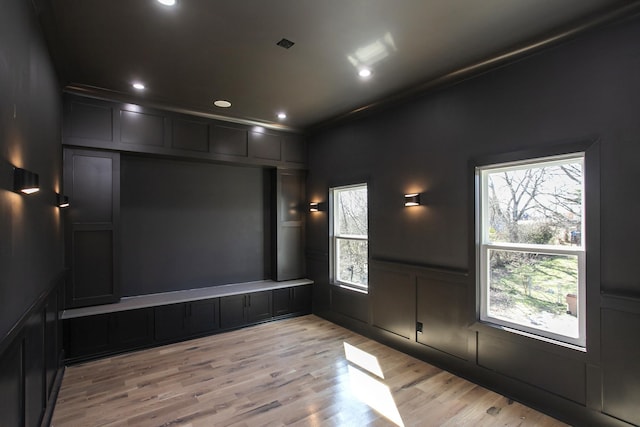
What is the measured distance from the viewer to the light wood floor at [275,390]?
2604 mm

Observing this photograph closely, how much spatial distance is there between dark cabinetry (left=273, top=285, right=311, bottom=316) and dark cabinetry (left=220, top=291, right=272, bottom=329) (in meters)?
0.13

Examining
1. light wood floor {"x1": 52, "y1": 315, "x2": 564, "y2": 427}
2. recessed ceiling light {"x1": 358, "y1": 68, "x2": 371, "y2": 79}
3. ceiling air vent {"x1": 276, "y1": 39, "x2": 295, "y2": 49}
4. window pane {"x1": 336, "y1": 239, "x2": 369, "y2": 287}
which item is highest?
recessed ceiling light {"x1": 358, "y1": 68, "x2": 371, "y2": 79}

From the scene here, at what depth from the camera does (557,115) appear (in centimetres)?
265

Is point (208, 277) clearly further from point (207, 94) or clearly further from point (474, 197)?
point (474, 197)

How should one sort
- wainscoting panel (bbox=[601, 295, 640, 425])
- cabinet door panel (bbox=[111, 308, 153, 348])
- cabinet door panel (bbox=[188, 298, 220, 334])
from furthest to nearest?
cabinet door panel (bbox=[188, 298, 220, 334]) < cabinet door panel (bbox=[111, 308, 153, 348]) < wainscoting panel (bbox=[601, 295, 640, 425])

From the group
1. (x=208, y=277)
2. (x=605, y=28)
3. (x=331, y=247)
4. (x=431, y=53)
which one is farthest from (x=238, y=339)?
(x=605, y=28)

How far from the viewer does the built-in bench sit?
3.62 meters

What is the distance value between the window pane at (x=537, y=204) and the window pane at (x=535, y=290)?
0.16m

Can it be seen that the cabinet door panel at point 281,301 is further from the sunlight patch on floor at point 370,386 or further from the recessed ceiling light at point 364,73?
the recessed ceiling light at point 364,73

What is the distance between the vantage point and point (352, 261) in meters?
4.84

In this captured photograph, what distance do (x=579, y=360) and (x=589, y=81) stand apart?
83.2 inches

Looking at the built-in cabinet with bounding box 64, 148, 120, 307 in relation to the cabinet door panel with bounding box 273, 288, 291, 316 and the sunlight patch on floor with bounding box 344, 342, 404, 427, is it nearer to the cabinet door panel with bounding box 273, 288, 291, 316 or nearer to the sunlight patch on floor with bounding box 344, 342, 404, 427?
the cabinet door panel with bounding box 273, 288, 291, 316

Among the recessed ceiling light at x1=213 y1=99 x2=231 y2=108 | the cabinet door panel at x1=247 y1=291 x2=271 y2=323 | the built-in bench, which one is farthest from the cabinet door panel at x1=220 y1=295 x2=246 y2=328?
the recessed ceiling light at x1=213 y1=99 x2=231 y2=108

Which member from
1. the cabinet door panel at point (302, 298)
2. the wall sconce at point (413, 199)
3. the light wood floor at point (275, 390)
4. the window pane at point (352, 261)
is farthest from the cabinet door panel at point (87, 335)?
the wall sconce at point (413, 199)
